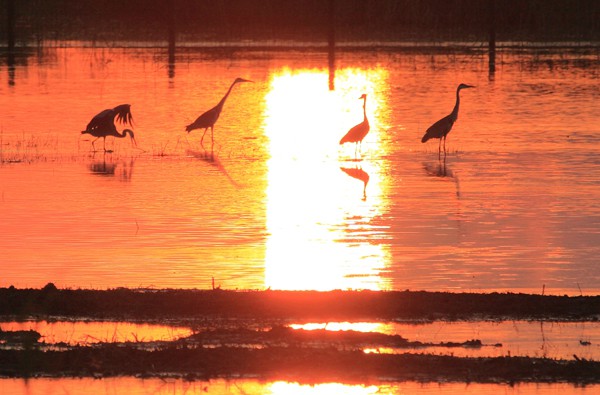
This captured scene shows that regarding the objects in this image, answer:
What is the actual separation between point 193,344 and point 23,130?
16.1m

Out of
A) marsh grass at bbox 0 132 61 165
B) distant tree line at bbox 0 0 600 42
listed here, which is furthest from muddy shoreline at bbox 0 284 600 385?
distant tree line at bbox 0 0 600 42

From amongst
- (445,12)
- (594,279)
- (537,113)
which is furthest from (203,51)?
(594,279)

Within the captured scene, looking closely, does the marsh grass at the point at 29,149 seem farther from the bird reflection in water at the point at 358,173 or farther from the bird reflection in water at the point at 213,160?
the bird reflection in water at the point at 358,173

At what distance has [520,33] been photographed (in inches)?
2201

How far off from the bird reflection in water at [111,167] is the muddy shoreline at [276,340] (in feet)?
27.7

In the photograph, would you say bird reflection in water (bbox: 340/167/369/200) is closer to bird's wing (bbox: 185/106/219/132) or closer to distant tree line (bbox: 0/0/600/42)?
bird's wing (bbox: 185/106/219/132)

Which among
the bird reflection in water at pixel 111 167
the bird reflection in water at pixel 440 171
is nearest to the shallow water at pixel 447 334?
the bird reflection in water at pixel 440 171

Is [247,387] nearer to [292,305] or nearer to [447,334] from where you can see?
[447,334]

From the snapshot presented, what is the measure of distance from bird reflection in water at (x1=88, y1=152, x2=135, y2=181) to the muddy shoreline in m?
8.43

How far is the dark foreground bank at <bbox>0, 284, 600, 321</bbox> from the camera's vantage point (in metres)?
10.1

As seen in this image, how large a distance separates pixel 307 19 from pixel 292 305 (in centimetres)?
4705

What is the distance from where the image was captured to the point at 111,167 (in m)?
20.0

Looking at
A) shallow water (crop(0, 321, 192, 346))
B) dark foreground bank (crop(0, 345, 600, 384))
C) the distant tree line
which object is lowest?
shallow water (crop(0, 321, 192, 346))

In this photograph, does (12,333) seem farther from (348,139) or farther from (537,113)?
(537,113)
